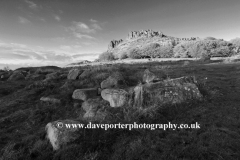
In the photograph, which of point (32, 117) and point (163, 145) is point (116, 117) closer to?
point (163, 145)

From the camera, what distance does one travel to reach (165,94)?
6.99 m

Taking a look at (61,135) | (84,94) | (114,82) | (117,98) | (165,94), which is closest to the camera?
(61,135)

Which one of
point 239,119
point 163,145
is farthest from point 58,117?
point 239,119

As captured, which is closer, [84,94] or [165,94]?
[165,94]

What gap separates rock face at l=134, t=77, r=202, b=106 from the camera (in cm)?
677

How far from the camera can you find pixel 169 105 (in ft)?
21.5

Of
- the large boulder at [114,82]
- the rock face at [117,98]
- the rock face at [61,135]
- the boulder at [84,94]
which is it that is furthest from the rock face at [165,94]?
the boulder at [84,94]

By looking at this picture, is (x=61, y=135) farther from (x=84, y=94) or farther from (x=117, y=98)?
(x=84, y=94)

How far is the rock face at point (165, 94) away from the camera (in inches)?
267

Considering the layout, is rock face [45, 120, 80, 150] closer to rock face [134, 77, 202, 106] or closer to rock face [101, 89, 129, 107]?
rock face [101, 89, 129, 107]

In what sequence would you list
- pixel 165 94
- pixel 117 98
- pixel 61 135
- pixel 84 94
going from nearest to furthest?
1. pixel 61 135
2. pixel 165 94
3. pixel 117 98
4. pixel 84 94

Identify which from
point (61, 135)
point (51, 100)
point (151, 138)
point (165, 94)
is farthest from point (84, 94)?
point (151, 138)

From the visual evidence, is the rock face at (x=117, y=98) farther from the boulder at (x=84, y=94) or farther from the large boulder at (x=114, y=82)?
the large boulder at (x=114, y=82)

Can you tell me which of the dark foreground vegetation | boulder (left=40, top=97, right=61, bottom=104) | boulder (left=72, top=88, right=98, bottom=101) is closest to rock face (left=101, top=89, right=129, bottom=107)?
the dark foreground vegetation
